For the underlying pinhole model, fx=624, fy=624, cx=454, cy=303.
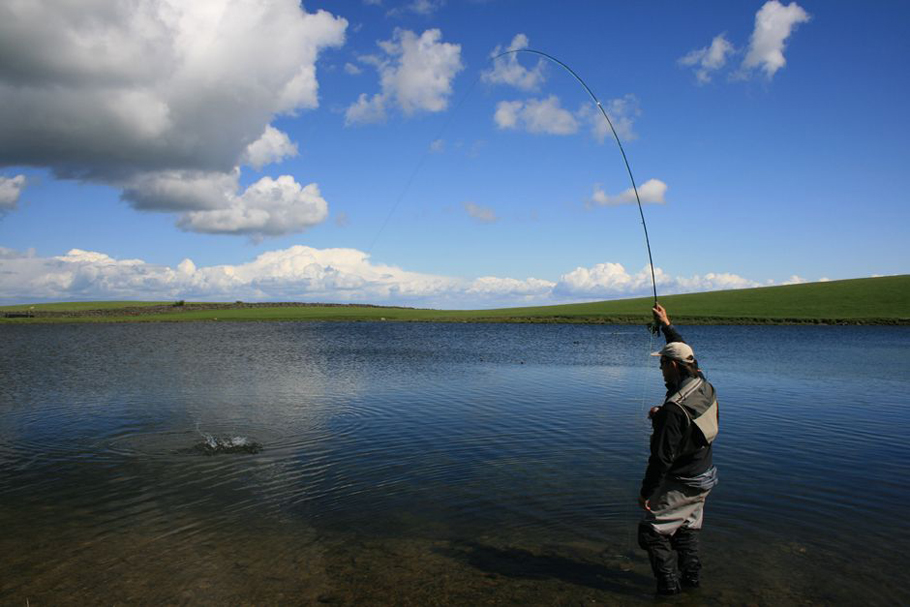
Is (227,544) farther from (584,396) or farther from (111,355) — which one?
(111,355)

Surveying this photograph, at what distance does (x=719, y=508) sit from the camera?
10.1m

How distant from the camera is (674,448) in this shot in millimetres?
6621

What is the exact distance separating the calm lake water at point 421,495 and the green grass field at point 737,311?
6263 cm

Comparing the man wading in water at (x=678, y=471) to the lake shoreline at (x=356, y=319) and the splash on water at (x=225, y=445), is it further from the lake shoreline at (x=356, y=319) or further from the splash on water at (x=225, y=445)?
the lake shoreline at (x=356, y=319)

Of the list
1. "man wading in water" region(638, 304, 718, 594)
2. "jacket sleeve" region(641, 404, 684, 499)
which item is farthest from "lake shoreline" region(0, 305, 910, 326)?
"jacket sleeve" region(641, 404, 684, 499)

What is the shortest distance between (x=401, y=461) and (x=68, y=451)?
7.62 metres

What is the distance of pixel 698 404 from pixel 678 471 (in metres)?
0.79

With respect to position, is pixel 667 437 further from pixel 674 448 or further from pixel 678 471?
pixel 678 471

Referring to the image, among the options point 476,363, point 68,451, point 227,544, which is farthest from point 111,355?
point 227,544

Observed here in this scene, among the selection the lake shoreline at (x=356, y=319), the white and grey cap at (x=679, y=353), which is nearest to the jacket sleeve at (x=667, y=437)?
the white and grey cap at (x=679, y=353)

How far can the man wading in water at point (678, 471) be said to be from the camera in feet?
21.8

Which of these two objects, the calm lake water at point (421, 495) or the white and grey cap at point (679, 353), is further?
the calm lake water at point (421, 495)

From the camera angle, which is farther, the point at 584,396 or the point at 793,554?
the point at 584,396

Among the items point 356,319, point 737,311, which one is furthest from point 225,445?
point 356,319
